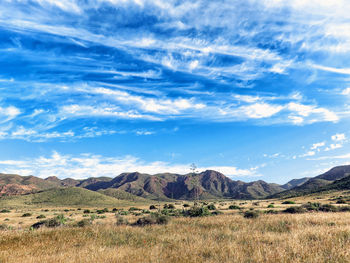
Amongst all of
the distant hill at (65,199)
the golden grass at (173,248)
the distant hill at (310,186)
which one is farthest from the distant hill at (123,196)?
A: the golden grass at (173,248)

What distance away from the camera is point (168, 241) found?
8133 mm

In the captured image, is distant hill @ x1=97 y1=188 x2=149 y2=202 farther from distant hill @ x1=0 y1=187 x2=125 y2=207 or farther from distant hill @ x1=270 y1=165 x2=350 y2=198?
distant hill @ x1=270 y1=165 x2=350 y2=198

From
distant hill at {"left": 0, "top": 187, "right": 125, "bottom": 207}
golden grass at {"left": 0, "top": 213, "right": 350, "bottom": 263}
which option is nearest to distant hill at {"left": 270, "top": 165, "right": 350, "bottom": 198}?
distant hill at {"left": 0, "top": 187, "right": 125, "bottom": 207}

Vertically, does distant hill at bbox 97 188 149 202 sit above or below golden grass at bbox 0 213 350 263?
below

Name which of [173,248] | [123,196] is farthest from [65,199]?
[173,248]

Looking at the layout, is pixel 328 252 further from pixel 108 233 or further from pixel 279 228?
pixel 108 233

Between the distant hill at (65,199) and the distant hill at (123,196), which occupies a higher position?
the distant hill at (65,199)

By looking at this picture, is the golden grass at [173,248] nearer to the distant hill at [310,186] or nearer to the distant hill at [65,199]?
the distant hill at [310,186]

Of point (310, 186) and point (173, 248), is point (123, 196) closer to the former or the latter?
point (310, 186)

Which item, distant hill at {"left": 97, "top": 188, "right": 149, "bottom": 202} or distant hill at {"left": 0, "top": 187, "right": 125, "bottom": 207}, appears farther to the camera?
distant hill at {"left": 97, "top": 188, "right": 149, "bottom": 202}


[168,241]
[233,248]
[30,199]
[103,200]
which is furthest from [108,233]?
[30,199]

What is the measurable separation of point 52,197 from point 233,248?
116371 millimetres

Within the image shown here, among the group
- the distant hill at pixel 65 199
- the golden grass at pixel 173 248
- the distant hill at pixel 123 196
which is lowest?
the distant hill at pixel 123 196

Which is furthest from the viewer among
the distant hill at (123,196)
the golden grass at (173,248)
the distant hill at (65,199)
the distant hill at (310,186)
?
the distant hill at (123,196)
